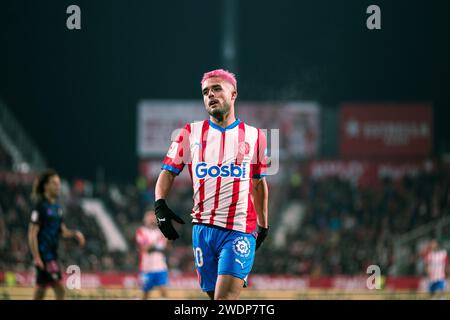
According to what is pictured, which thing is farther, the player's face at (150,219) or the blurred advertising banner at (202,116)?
the blurred advertising banner at (202,116)

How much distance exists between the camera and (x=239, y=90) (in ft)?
121

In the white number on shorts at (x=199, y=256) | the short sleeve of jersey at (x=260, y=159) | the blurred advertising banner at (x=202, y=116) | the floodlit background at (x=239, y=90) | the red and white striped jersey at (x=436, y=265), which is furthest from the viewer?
the blurred advertising banner at (x=202, y=116)

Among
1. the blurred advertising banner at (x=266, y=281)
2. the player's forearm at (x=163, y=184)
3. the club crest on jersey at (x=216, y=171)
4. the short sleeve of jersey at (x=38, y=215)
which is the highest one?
the club crest on jersey at (x=216, y=171)

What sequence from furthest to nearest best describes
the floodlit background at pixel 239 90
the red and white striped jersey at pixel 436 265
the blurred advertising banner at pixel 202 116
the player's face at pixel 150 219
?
the blurred advertising banner at pixel 202 116 < the floodlit background at pixel 239 90 < the red and white striped jersey at pixel 436 265 < the player's face at pixel 150 219

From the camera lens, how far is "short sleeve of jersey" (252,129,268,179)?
643 centimetres

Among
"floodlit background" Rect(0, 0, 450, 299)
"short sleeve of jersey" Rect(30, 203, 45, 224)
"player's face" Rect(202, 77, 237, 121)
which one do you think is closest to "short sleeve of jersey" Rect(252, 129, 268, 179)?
"player's face" Rect(202, 77, 237, 121)

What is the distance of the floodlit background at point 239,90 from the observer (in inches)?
1428

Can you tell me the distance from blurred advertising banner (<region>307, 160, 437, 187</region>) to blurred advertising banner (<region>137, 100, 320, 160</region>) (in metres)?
1.58

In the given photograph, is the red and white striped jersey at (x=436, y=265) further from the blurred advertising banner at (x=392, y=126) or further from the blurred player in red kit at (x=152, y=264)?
the blurred advertising banner at (x=392, y=126)

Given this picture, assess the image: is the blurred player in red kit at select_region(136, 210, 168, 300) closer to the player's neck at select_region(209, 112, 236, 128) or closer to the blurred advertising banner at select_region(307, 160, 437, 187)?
the player's neck at select_region(209, 112, 236, 128)

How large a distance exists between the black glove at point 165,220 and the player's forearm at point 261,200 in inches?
30.7

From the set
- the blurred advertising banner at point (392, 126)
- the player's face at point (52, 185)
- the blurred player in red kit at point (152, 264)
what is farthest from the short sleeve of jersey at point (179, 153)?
the blurred advertising banner at point (392, 126)

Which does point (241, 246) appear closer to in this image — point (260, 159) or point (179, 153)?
point (260, 159)
